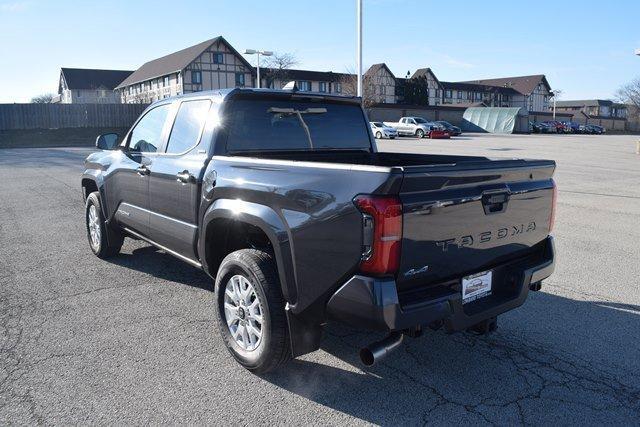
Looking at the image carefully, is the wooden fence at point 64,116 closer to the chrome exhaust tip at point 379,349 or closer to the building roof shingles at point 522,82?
the chrome exhaust tip at point 379,349

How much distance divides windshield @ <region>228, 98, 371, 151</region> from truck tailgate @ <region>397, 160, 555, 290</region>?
1.78m

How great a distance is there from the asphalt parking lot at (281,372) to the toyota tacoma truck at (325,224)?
1.15 ft

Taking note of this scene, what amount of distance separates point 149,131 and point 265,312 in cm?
286

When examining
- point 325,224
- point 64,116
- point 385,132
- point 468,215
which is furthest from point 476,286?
point 64,116

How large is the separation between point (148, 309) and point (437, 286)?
9.15 ft

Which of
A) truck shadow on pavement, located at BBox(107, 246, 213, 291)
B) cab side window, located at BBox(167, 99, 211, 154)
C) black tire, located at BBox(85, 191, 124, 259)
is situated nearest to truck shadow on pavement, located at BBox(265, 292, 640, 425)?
truck shadow on pavement, located at BBox(107, 246, 213, 291)

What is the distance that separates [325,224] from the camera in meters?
2.92

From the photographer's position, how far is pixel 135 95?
7406 cm

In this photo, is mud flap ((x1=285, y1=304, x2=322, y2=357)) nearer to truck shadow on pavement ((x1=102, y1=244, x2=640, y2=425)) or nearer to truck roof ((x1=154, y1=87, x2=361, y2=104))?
truck shadow on pavement ((x1=102, y1=244, x2=640, y2=425))

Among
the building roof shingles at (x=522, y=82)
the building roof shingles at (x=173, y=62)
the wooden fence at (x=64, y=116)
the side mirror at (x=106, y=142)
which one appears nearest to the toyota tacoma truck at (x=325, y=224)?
the side mirror at (x=106, y=142)

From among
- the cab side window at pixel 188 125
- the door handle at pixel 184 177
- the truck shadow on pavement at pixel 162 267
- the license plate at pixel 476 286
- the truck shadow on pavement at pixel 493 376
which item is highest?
the cab side window at pixel 188 125

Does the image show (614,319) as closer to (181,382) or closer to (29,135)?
(181,382)

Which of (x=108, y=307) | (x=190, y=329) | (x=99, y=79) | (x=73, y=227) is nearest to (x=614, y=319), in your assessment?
(x=190, y=329)

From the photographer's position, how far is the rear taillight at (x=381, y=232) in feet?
8.82
